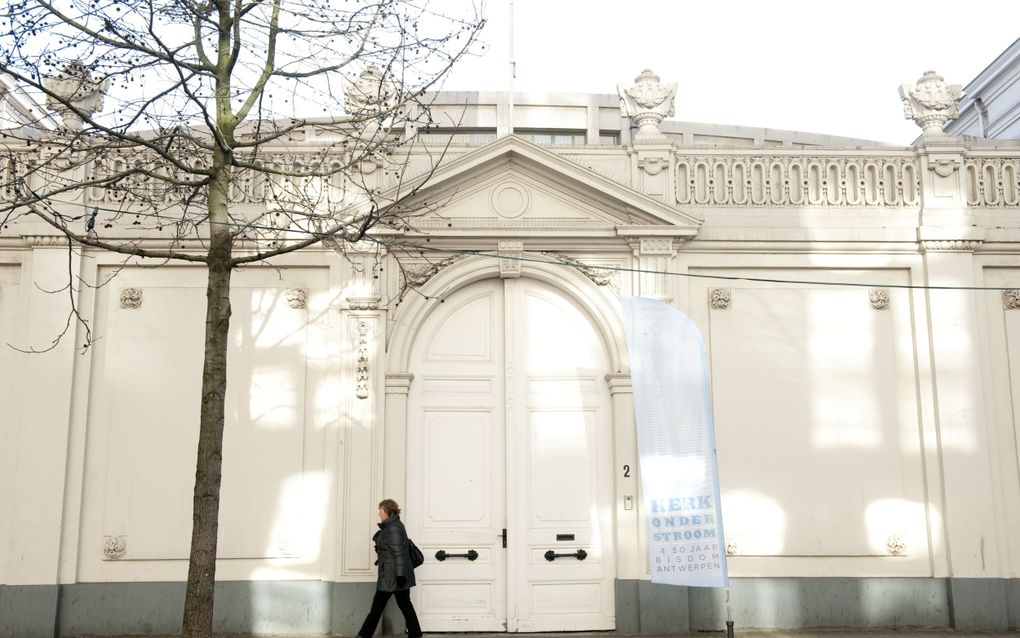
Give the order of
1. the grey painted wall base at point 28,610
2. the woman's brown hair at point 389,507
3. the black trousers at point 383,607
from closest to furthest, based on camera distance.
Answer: the black trousers at point 383,607 → the woman's brown hair at point 389,507 → the grey painted wall base at point 28,610

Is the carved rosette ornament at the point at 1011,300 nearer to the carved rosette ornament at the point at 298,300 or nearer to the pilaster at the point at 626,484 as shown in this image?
the pilaster at the point at 626,484

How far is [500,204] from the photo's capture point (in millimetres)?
13336

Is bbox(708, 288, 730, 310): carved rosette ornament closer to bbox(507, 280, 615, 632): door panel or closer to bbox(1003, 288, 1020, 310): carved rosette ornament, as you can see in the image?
bbox(507, 280, 615, 632): door panel

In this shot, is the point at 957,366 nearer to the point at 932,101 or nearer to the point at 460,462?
the point at 932,101

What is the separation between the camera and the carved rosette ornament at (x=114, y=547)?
490 inches

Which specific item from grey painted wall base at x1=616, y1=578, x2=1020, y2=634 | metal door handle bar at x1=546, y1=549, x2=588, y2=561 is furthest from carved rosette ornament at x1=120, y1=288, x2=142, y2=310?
grey painted wall base at x1=616, y1=578, x2=1020, y2=634

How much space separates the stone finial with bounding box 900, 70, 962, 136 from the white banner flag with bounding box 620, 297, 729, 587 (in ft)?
15.3

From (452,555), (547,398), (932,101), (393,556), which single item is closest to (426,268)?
(547,398)

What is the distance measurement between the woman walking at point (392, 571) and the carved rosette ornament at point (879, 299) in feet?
21.2

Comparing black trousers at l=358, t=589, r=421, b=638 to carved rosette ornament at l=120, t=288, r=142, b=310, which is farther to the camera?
carved rosette ornament at l=120, t=288, r=142, b=310

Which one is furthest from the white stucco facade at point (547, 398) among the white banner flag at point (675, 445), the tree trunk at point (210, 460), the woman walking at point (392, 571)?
the tree trunk at point (210, 460)

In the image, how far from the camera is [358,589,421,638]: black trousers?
11430mm

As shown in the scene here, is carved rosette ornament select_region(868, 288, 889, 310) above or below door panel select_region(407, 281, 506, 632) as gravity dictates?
above

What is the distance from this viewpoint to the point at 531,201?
43.8 feet
